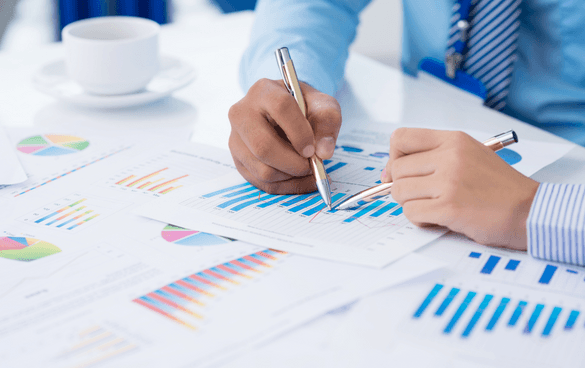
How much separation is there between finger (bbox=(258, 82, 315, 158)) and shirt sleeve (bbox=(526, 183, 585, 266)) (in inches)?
10.7

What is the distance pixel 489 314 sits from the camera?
1.47 ft

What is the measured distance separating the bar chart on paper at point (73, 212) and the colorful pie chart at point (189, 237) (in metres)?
0.10

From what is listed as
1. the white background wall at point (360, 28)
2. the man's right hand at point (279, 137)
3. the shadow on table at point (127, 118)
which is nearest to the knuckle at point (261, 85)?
the man's right hand at point (279, 137)

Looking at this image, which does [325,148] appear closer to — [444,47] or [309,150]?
[309,150]

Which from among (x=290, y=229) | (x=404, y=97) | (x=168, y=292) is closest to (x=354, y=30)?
(x=404, y=97)

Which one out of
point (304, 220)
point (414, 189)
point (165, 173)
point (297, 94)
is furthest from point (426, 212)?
point (165, 173)

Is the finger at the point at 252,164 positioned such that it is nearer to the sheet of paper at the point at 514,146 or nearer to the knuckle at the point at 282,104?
the knuckle at the point at 282,104

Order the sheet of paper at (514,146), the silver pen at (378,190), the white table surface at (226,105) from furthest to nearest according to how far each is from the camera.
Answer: the white table surface at (226,105)
the sheet of paper at (514,146)
the silver pen at (378,190)

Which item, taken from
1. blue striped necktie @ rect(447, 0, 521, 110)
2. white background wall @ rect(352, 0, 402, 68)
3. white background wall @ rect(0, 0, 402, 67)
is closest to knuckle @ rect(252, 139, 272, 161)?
blue striped necktie @ rect(447, 0, 521, 110)

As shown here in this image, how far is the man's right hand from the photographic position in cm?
66

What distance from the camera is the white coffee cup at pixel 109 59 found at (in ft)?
2.93

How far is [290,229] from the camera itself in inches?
23.1

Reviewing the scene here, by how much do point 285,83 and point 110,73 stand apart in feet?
1.19

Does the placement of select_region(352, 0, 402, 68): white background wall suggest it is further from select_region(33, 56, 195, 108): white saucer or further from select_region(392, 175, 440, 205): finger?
select_region(392, 175, 440, 205): finger
